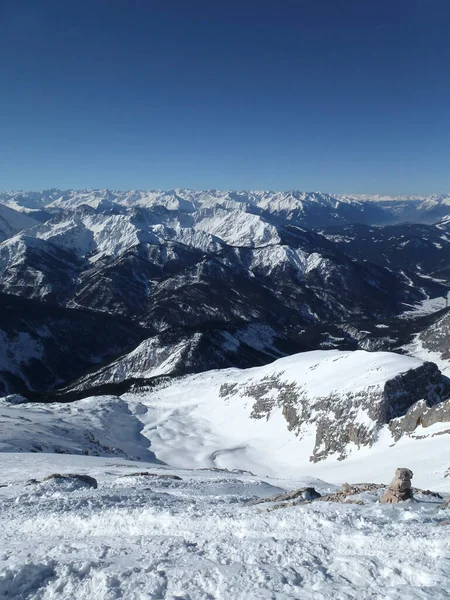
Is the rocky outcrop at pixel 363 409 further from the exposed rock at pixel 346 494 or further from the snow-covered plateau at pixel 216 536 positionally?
the exposed rock at pixel 346 494

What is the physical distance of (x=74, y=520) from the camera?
59.3 feet

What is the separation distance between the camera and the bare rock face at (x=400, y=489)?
62.0 feet

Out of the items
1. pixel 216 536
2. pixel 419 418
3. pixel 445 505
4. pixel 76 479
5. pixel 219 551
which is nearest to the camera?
pixel 219 551

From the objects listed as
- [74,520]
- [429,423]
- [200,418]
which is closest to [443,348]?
[200,418]

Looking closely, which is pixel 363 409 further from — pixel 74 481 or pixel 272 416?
pixel 74 481

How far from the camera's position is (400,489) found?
1922cm

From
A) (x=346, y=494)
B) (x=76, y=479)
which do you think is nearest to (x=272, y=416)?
(x=76, y=479)

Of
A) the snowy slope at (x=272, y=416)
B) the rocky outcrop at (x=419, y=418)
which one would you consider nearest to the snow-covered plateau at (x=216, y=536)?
the rocky outcrop at (x=419, y=418)

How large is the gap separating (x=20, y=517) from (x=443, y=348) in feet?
665

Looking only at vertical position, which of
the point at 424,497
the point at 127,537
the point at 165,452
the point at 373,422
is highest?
the point at 127,537

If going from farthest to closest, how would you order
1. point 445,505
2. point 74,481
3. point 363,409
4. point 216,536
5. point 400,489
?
1. point 363,409
2. point 74,481
3. point 400,489
4. point 445,505
5. point 216,536

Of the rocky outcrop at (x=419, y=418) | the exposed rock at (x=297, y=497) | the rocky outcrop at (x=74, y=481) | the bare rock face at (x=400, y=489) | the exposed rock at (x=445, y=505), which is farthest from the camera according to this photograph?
the rocky outcrop at (x=419, y=418)

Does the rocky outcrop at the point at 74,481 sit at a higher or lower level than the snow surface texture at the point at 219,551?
lower

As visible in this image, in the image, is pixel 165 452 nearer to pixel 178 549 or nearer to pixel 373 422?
pixel 373 422
